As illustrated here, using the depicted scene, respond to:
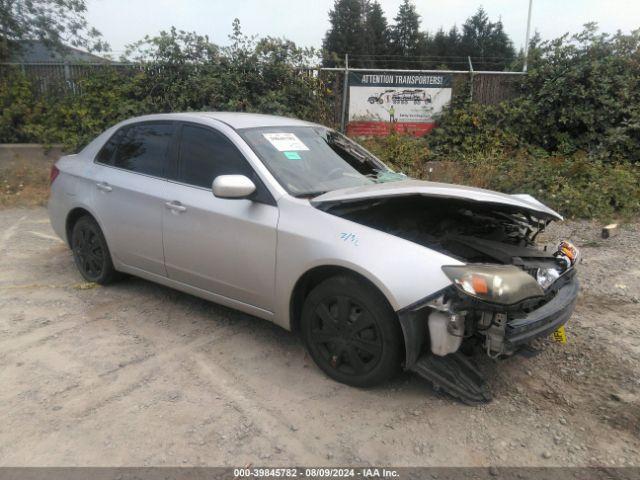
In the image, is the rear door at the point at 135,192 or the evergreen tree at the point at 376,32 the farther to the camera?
the evergreen tree at the point at 376,32

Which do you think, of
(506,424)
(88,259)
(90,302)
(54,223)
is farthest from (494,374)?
(54,223)

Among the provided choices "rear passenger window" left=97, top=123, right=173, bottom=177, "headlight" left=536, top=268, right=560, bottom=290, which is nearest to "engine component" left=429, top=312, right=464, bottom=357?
"headlight" left=536, top=268, right=560, bottom=290

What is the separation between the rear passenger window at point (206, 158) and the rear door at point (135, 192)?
0.21 metres

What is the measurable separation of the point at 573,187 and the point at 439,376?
20.8 ft

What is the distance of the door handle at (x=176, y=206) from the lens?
13.3 feet

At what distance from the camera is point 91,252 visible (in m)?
5.05

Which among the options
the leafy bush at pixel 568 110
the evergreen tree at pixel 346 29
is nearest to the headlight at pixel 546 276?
the leafy bush at pixel 568 110

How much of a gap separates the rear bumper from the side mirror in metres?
1.86

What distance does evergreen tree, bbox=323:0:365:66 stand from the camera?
66000 mm

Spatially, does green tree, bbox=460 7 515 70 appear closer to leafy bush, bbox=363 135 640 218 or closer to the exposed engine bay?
leafy bush, bbox=363 135 640 218

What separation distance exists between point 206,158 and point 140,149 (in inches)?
35.5

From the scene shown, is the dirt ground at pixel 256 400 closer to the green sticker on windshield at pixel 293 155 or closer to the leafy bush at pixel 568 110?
the green sticker on windshield at pixel 293 155

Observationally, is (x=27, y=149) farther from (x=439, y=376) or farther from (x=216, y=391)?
(x=439, y=376)

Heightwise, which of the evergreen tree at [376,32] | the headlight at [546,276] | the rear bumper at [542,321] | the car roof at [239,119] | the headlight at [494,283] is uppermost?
the evergreen tree at [376,32]
